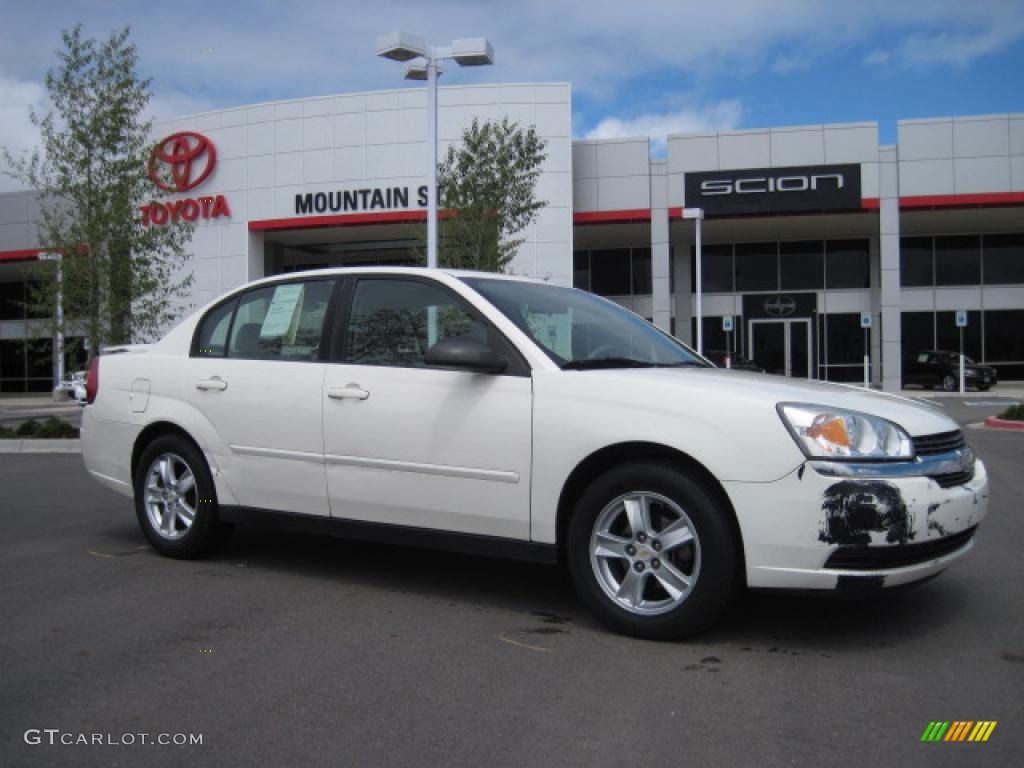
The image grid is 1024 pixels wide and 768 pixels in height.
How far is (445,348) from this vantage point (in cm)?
417

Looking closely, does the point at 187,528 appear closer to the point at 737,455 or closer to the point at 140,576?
the point at 140,576

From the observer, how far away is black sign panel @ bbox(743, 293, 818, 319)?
31.9 m

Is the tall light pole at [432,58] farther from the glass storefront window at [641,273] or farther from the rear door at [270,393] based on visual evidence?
the glass storefront window at [641,273]

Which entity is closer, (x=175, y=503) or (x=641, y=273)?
(x=175, y=503)

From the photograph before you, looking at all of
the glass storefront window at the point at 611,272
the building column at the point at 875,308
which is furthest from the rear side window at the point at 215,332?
the building column at the point at 875,308

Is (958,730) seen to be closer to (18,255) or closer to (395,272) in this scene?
(395,272)

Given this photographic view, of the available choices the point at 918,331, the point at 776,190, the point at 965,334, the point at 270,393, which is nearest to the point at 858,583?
the point at 270,393

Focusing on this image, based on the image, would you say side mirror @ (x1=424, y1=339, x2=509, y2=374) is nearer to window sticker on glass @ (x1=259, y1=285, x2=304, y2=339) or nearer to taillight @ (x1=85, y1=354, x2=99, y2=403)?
window sticker on glass @ (x1=259, y1=285, x2=304, y2=339)

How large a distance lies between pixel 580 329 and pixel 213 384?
2149 millimetres

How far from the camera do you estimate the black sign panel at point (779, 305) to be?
3192 centimetres

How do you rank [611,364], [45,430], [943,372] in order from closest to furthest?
[611,364] < [45,430] < [943,372]

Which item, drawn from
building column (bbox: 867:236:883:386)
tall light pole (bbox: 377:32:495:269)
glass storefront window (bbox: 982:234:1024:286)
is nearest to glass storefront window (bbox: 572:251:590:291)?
building column (bbox: 867:236:883:386)

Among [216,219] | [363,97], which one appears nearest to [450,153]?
[363,97]

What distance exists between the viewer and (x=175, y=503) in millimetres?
5449
